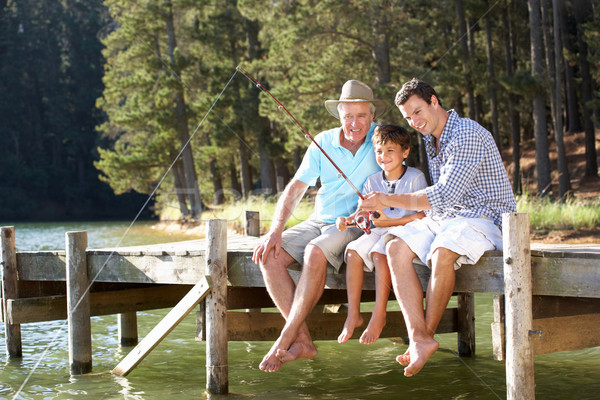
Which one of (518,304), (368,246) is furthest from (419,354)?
(368,246)

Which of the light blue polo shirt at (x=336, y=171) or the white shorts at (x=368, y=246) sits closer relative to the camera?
the white shorts at (x=368, y=246)

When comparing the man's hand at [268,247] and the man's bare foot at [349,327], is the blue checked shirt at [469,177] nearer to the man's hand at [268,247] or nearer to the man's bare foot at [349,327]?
the man's bare foot at [349,327]

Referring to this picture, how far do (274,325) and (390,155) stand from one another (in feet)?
5.88

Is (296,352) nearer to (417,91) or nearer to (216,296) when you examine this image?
(216,296)

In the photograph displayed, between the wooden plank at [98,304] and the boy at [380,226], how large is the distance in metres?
3.04

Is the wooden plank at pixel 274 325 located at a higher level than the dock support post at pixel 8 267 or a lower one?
lower

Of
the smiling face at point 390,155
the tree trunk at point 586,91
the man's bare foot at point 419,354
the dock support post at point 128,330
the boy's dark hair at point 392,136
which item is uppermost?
the tree trunk at point 586,91

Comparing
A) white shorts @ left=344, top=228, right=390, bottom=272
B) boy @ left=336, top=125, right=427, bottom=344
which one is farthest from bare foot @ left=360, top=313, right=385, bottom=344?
white shorts @ left=344, top=228, right=390, bottom=272

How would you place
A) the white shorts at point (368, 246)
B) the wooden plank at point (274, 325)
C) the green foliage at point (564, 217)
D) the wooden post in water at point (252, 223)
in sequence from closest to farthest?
the white shorts at point (368, 246)
the wooden plank at point (274, 325)
the wooden post in water at point (252, 223)
the green foliage at point (564, 217)

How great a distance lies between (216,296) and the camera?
219 inches

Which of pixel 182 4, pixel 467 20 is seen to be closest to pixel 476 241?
pixel 467 20

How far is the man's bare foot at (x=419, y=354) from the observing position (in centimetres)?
430

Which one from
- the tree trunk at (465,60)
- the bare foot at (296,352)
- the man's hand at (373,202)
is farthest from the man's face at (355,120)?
the tree trunk at (465,60)

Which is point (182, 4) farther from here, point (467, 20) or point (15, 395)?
point (15, 395)
